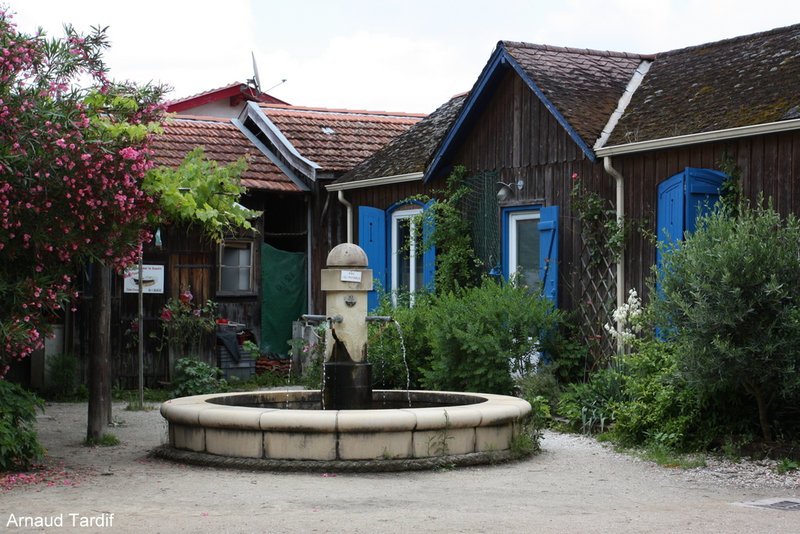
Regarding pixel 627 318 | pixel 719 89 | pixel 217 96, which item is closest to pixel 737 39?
pixel 719 89

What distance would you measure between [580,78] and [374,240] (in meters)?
4.59

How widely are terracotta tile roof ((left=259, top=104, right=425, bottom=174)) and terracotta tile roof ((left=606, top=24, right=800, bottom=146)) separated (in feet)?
22.0

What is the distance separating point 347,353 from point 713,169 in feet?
15.3

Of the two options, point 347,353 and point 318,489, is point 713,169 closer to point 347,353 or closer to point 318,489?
point 347,353

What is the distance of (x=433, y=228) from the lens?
1546cm

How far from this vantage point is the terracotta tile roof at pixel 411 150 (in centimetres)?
1647

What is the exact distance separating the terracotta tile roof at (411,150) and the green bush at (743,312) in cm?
716

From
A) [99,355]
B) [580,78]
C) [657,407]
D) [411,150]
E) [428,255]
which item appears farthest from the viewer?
[411,150]

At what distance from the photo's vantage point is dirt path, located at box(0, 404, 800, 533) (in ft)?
21.0

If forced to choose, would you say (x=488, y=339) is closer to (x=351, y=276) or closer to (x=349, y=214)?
(x=351, y=276)

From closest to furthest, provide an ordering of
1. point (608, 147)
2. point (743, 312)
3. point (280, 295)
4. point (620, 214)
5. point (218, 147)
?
1. point (743, 312)
2. point (608, 147)
3. point (620, 214)
4. point (280, 295)
5. point (218, 147)

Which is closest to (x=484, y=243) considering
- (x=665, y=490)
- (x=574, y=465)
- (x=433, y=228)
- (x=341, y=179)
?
(x=433, y=228)

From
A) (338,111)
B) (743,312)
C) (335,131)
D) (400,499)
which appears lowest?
(400,499)

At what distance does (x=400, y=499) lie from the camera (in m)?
7.27
